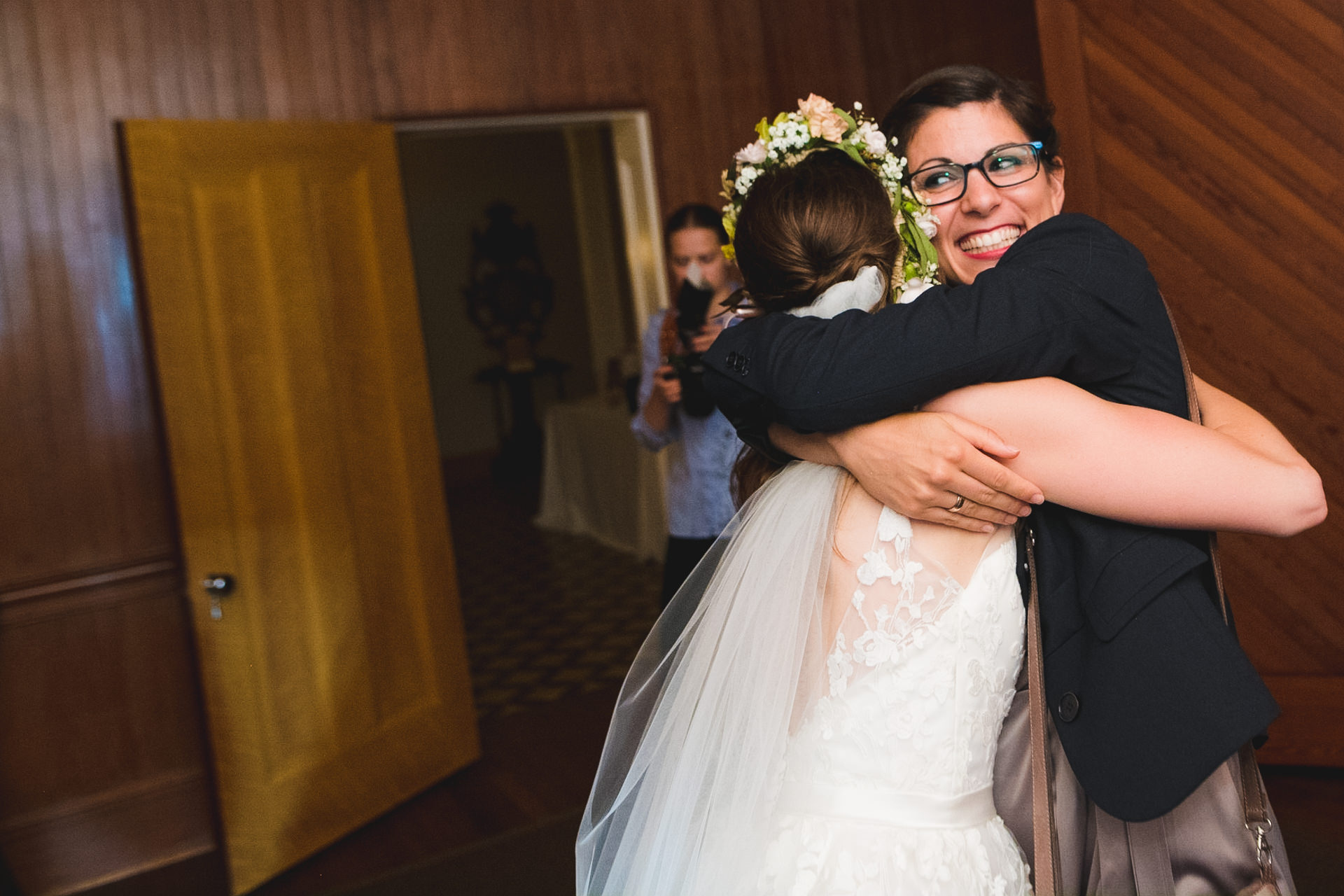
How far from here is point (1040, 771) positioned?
1223mm

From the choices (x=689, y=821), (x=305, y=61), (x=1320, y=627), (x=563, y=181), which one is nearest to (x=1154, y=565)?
(x=689, y=821)

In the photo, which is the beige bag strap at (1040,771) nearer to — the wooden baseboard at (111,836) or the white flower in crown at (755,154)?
the white flower in crown at (755,154)

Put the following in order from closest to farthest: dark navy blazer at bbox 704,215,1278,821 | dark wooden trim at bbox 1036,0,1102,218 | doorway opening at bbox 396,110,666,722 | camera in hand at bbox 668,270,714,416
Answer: dark navy blazer at bbox 704,215,1278,821 → camera in hand at bbox 668,270,714,416 → dark wooden trim at bbox 1036,0,1102,218 → doorway opening at bbox 396,110,666,722

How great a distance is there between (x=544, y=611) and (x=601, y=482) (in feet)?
6.20

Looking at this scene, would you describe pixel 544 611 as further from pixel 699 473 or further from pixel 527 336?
pixel 527 336

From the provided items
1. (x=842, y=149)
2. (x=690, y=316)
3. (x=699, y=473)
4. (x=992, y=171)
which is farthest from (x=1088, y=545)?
(x=699, y=473)

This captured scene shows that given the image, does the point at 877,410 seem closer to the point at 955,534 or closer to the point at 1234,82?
the point at 955,534

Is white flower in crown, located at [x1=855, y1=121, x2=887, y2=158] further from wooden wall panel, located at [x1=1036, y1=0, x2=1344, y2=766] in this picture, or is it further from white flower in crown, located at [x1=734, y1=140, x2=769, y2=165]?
wooden wall panel, located at [x1=1036, y1=0, x2=1344, y2=766]

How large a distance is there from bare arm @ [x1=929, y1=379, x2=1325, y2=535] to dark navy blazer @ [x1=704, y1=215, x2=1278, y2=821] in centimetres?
4

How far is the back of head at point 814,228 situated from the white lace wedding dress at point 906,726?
0.31 m

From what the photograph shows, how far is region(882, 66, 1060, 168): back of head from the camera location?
1.67 meters

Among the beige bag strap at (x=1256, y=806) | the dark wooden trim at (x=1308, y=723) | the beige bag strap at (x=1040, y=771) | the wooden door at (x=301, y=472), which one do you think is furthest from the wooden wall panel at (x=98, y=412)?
the beige bag strap at (x=1256, y=806)

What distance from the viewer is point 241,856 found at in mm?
3453

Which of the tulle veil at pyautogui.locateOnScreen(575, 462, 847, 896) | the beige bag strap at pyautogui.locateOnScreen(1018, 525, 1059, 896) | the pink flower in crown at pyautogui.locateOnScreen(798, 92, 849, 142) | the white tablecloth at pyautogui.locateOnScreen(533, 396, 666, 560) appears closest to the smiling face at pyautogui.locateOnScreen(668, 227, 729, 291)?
the pink flower in crown at pyautogui.locateOnScreen(798, 92, 849, 142)
